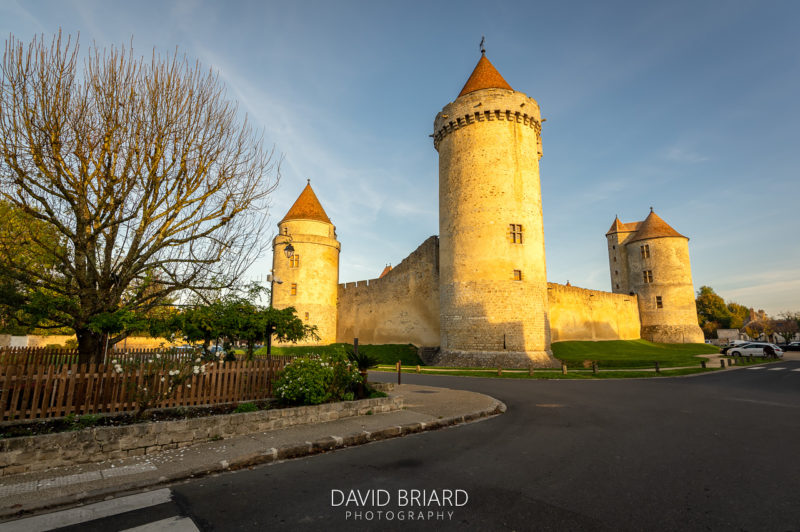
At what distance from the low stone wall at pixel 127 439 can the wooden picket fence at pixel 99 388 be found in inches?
54.8

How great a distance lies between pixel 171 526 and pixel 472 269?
69.2 feet

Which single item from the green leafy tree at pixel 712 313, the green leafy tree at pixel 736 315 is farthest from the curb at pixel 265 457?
the green leafy tree at pixel 736 315

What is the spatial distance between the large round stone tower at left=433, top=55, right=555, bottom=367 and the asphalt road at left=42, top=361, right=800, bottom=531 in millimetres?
14269

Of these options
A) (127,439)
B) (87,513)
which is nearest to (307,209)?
(127,439)

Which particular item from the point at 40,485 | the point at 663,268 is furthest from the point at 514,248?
the point at 663,268

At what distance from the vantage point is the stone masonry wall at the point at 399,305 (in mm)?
29547

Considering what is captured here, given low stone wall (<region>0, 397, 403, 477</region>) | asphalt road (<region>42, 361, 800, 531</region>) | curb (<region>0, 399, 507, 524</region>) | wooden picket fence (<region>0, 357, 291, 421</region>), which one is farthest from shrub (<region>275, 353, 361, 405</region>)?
asphalt road (<region>42, 361, 800, 531</region>)

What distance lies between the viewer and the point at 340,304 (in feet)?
121

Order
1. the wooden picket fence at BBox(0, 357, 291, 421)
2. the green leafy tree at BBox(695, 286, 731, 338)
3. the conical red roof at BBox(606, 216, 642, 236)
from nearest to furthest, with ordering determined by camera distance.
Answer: the wooden picket fence at BBox(0, 357, 291, 421) < the conical red roof at BBox(606, 216, 642, 236) < the green leafy tree at BBox(695, 286, 731, 338)

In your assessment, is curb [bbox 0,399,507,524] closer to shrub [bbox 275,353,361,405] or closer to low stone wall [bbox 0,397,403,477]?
low stone wall [bbox 0,397,403,477]

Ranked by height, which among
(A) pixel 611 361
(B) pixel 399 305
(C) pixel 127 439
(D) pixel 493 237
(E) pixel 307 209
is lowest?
(A) pixel 611 361

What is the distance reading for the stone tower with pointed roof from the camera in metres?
40.3

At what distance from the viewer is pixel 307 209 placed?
35.6m

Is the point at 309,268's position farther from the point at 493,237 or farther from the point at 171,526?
the point at 171,526
